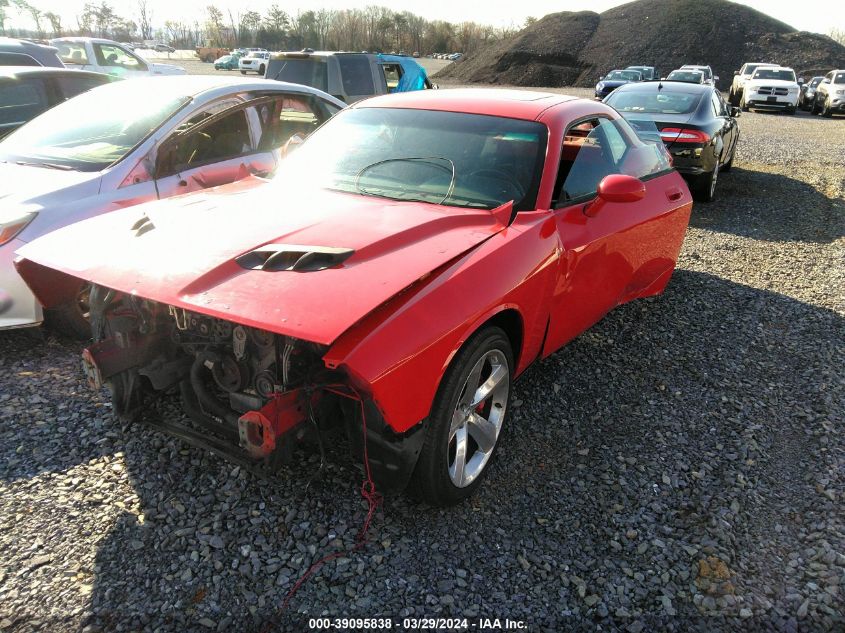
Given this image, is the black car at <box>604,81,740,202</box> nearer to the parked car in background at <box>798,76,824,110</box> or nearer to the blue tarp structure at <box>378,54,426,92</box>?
the blue tarp structure at <box>378,54,426,92</box>

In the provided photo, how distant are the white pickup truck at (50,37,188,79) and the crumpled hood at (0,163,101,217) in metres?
11.4

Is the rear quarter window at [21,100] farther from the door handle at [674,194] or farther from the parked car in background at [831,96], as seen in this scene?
the parked car in background at [831,96]

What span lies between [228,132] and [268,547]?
362cm

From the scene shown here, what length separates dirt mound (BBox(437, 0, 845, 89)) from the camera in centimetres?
4197

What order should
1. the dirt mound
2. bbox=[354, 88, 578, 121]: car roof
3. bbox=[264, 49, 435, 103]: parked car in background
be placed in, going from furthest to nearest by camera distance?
the dirt mound < bbox=[264, 49, 435, 103]: parked car in background < bbox=[354, 88, 578, 121]: car roof

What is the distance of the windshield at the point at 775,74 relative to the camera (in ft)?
80.8

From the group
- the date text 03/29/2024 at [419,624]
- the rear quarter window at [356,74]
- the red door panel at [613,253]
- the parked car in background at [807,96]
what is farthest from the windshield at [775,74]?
the date text 03/29/2024 at [419,624]

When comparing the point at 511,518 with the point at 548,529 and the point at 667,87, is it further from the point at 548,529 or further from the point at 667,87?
the point at 667,87

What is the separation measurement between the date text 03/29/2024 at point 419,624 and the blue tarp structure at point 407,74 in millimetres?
10231

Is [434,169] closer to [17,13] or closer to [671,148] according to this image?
[671,148]

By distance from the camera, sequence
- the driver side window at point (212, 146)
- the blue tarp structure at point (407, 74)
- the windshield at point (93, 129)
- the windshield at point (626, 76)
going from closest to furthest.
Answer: the windshield at point (93, 129) → the driver side window at point (212, 146) → the blue tarp structure at point (407, 74) → the windshield at point (626, 76)

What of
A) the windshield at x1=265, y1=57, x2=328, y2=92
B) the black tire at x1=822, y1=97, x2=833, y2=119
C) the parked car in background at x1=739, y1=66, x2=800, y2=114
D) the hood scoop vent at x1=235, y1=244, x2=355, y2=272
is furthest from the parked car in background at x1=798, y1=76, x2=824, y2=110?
the hood scoop vent at x1=235, y1=244, x2=355, y2=272

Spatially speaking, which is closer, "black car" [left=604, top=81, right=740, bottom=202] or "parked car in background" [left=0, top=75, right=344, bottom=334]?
"parked car in background" [left=0, top=75, right=344, bottom=334]

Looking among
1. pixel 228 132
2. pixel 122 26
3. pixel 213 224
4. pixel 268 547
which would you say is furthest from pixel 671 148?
pixel 122 26
